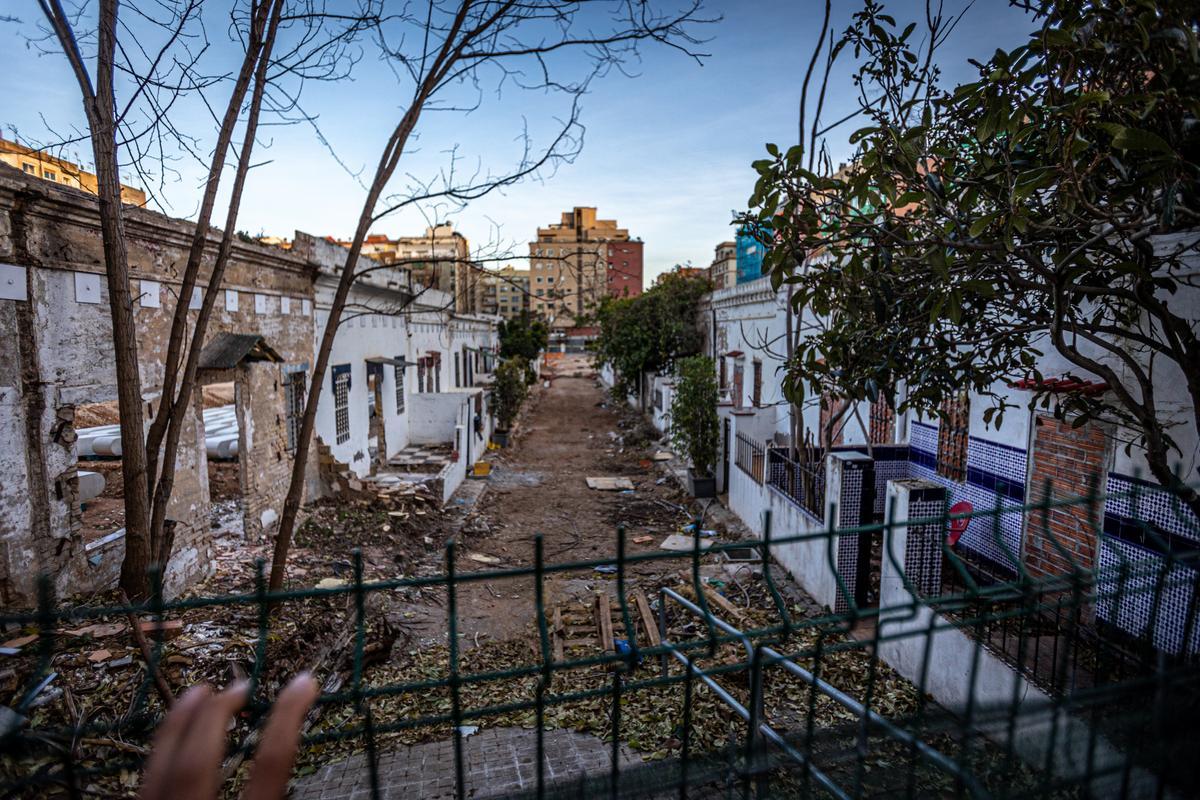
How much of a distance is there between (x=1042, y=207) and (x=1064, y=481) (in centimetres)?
306

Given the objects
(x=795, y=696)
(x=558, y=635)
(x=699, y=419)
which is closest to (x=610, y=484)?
(x=699, y=419)

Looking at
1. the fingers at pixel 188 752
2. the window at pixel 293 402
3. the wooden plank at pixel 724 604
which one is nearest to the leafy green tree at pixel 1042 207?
the wooden plank at pixel 724 604

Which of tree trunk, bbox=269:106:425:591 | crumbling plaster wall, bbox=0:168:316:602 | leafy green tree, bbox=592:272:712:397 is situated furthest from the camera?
leafy green tree, bbox=592:272:712:397

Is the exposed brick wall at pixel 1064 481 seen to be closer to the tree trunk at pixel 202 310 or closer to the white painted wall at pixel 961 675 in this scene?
the white painted wall at pixel 961 675

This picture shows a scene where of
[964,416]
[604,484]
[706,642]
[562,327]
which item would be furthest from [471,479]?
[562,327]

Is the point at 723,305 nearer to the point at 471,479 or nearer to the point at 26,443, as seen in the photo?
the point at 471,479

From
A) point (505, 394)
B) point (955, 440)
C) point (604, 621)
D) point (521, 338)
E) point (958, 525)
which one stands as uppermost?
point (521, 338)

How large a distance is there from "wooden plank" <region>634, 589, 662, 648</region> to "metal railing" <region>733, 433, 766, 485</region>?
8.98 ft

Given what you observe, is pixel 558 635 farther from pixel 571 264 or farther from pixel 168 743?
pixel 168 743

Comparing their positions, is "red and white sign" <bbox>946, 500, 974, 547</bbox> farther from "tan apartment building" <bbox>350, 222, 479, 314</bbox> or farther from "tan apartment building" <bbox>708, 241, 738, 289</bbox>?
"tan apartment building" <bbox>708, 241, 738, 289</bbox>

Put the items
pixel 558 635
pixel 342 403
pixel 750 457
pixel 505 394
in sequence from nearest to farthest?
1. pixel 558 635
2. pixel 750 457
3. pixel 342 403
4. pixel 505 394

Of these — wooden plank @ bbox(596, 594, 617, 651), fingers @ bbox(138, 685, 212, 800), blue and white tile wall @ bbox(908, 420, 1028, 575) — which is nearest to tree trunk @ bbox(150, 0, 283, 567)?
wooden plank @ bbox(596, 594, 617, 651)

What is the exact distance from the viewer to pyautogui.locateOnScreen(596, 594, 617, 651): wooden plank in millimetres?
6309

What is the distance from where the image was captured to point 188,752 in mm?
1014
